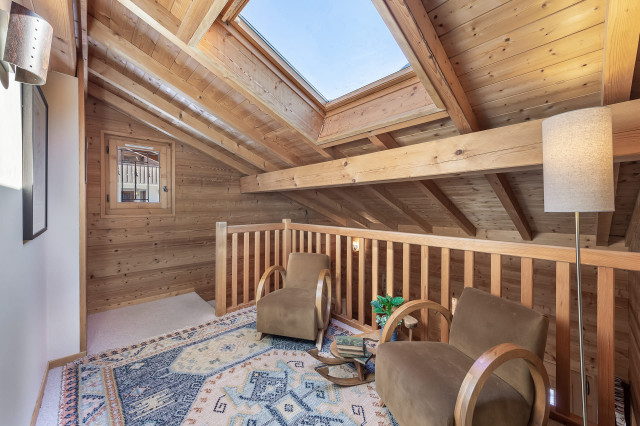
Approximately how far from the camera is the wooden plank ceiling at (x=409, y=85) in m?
1.52

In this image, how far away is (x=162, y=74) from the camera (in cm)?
245

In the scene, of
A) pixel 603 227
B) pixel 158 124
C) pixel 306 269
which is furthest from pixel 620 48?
pixel 158 124

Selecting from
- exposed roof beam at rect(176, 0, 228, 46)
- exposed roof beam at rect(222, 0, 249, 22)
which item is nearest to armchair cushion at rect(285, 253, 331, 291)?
exposed roof beam at rect(176, 0, 228, 46)

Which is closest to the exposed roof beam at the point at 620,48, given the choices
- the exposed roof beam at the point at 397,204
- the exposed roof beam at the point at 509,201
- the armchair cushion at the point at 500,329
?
the exposed roof beam at the point at 509,201

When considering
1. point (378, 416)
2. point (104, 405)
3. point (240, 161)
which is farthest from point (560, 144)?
point (240, 161)

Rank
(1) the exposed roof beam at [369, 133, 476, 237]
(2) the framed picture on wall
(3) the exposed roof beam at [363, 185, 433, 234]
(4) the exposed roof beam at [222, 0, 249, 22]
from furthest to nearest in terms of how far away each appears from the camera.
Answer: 1. (3) the exposed roof beam at [363, 185, 433, 234]
2. (1) the exposed roof beam at [369, 133, 476, 237]
3. (4) the exposed roof beam at [222, 0, 249, 22]
4. (2) the framed picture on wall

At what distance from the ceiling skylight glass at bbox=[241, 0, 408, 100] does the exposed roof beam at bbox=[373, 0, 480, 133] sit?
50cm

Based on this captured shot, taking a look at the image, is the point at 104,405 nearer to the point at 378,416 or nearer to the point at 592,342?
the point at 378,416

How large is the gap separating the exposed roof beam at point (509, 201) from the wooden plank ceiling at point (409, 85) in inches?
0.8

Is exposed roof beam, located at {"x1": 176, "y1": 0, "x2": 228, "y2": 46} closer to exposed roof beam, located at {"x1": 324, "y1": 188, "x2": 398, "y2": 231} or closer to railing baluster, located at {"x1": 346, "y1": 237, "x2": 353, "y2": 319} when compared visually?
railing baluster, located at {"x1": 346, "y1": 237, "x2": 353, "y2": 319}

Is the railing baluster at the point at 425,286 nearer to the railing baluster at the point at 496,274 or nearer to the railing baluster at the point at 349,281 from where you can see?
the railing baluster at the point at 496,274

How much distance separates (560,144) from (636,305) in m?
2.87

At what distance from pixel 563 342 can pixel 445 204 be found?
2.34 meters

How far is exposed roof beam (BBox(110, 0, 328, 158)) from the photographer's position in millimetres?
2039
